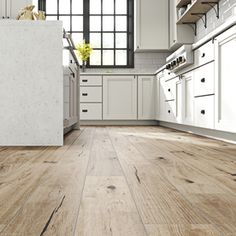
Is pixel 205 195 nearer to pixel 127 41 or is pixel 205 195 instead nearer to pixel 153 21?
pixel 153 21

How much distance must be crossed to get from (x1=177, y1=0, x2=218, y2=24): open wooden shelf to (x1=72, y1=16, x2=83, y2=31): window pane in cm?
209

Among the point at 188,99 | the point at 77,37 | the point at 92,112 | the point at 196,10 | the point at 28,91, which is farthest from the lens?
the point at 77,37

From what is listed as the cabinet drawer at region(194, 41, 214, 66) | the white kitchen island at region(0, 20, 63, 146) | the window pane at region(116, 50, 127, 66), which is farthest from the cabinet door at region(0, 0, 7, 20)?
the window pane at region(116, 50, 127, 66)

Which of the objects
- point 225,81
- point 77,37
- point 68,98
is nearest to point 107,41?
point 77,37

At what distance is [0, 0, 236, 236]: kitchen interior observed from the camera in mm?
955

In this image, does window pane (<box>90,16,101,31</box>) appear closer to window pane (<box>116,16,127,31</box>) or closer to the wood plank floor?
window pane (<box>116,16,127,31</box>)

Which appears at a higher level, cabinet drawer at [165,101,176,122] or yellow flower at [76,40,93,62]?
yellow flower at [76,40,93,62]

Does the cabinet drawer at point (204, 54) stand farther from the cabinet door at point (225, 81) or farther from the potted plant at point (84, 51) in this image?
the potted plant at point (84, 51)

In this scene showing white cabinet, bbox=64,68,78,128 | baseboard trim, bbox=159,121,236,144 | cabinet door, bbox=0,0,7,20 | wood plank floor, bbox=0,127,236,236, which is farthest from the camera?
cabinet door, bbox=0,0,7,20

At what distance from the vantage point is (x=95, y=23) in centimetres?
712

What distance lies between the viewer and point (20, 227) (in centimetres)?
83

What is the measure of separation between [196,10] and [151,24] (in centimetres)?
167

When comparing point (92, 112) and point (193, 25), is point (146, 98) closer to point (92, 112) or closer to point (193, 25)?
point (92, 112)

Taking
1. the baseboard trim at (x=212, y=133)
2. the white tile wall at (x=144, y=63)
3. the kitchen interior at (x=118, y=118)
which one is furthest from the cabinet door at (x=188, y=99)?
the white tile wall at (x=144, y=63)
